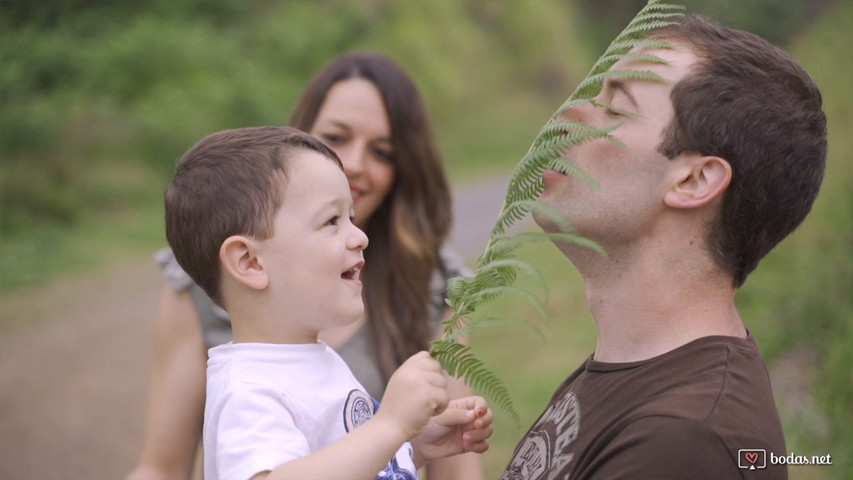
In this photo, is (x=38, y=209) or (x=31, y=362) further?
(x=38, y=209)

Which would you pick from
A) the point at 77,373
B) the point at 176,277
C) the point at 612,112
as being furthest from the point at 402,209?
the point at 77,373

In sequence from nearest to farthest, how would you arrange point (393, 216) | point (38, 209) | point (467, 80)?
point (393, 216) < point (38, 209) < point (467, 80)

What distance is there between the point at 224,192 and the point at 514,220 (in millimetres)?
689

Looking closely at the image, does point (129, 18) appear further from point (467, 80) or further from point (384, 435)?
point (384, 435)

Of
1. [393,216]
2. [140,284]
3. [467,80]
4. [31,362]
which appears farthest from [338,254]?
[467,80]

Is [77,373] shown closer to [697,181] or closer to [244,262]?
[244,262]

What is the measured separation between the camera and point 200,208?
2.22m

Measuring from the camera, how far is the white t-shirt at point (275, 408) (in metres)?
1.93

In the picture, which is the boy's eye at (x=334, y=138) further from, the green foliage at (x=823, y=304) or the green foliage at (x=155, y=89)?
the green foliage at (x=155, y=89)

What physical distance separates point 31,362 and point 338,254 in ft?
21.4

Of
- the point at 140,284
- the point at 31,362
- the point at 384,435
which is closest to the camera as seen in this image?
the point at 384,435

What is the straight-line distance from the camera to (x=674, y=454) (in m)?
1.79

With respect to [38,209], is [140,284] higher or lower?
lower

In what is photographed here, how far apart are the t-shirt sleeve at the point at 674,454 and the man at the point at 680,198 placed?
25 centimetres
